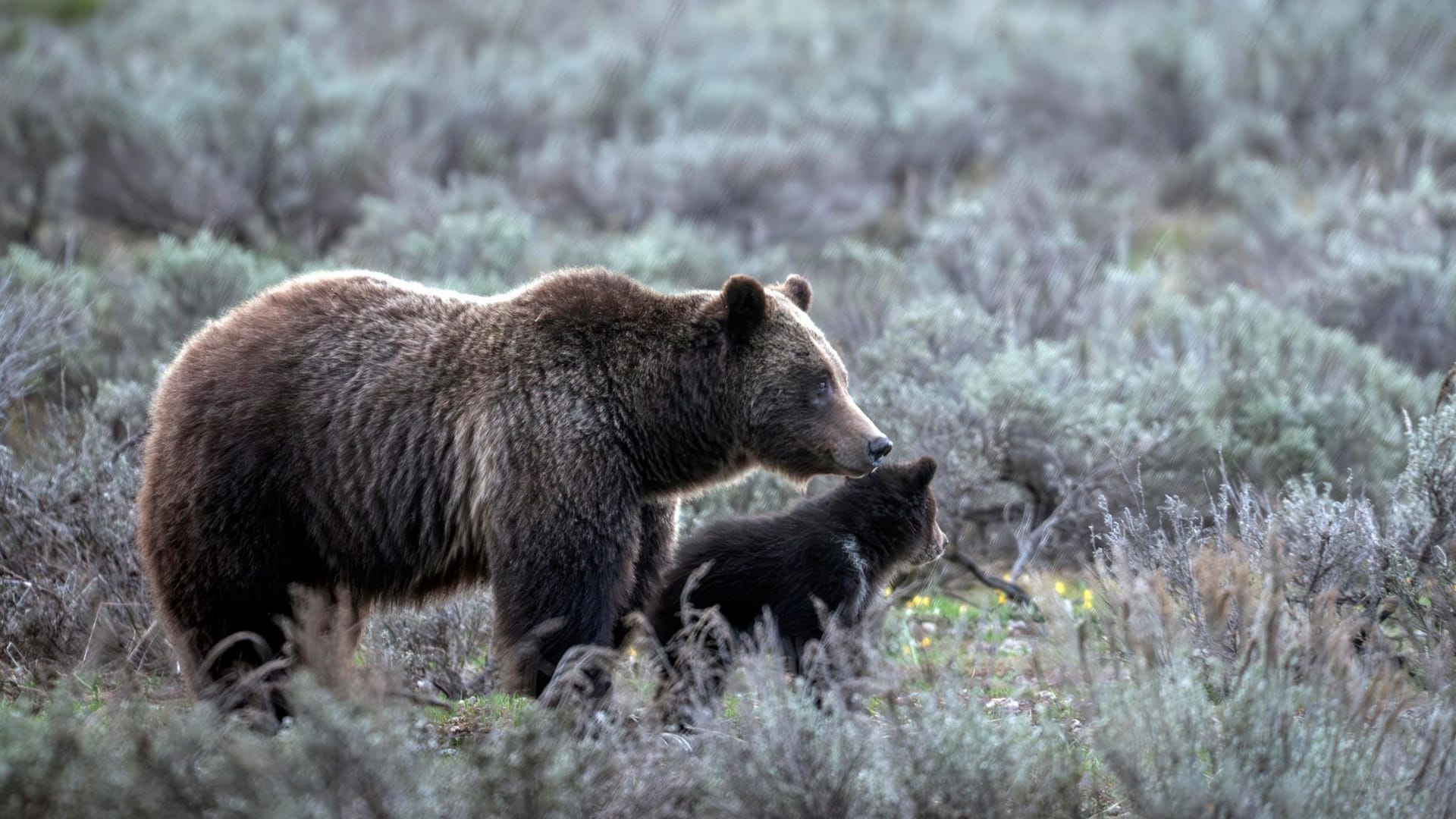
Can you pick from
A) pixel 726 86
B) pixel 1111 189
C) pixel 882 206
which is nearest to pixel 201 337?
pixel 882 206

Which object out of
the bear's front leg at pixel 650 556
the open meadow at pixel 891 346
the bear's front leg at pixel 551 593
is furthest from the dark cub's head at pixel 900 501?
the bear's front leg at pixel 551 593

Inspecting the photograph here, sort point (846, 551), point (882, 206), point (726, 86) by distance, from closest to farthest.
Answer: point (846, 551)
point (882, 206)
point (726, 86)

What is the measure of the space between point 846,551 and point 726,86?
15561 millimetres

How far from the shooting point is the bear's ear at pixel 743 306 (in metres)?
5.77

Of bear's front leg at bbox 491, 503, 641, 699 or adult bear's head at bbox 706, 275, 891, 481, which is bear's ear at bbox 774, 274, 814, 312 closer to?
adult bear's head at bbox 706, 275, 891, 481

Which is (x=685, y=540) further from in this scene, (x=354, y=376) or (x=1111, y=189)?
(x=1111, y=189)

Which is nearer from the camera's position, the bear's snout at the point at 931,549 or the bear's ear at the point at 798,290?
the bear's ear at the point at 798,290

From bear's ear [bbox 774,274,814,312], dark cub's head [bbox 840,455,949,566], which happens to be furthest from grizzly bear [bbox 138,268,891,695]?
dark cub's head [bbox 840,455,949,566]

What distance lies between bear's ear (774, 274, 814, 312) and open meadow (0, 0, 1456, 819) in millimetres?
1577

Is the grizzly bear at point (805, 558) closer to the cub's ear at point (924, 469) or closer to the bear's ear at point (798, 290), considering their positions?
the cub's ear at point (924, 469)

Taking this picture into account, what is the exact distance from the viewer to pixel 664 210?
1518 centimetres

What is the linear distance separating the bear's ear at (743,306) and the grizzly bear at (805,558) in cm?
115

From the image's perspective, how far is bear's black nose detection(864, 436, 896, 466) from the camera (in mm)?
5867

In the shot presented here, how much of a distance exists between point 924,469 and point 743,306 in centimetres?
150
